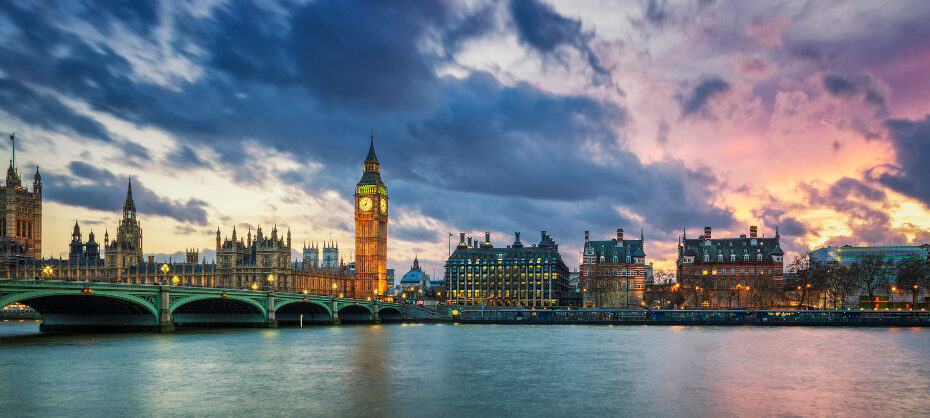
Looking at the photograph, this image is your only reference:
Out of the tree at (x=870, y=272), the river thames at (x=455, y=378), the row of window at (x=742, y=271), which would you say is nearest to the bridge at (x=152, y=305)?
the river thames at (x=455, y=378)

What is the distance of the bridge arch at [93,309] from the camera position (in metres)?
80.2

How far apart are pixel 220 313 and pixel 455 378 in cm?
7824

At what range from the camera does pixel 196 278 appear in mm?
191625

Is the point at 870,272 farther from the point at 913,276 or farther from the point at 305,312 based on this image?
the point at 305,312

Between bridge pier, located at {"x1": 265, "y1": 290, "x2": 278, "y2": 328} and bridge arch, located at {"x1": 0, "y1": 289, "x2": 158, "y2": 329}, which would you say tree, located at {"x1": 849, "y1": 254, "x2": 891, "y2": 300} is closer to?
bridge pier, located at {"x1": 265, "y1": 290, "x2": 278, "y2": 328}

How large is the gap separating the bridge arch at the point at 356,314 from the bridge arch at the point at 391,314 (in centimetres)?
918

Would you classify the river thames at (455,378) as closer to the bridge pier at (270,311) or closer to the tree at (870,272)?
the bridge pier at (270,311)

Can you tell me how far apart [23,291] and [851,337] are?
311ft

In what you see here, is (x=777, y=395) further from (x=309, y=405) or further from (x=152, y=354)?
(x=152, y=354)

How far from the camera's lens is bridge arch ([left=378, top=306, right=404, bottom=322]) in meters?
166

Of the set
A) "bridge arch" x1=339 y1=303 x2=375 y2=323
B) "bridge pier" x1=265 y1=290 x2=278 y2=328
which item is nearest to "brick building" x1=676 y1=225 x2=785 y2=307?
"bridge arch" x1=339 y1=303 x2=375 y2=323

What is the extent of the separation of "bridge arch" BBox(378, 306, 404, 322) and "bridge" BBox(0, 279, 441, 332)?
83.0 ft

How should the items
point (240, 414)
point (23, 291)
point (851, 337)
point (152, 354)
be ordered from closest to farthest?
point (240, 414)
point (152, 354)
point (23, 291)
point (851, 337)

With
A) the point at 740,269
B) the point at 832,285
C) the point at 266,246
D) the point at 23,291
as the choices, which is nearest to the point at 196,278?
the point at 266,246
